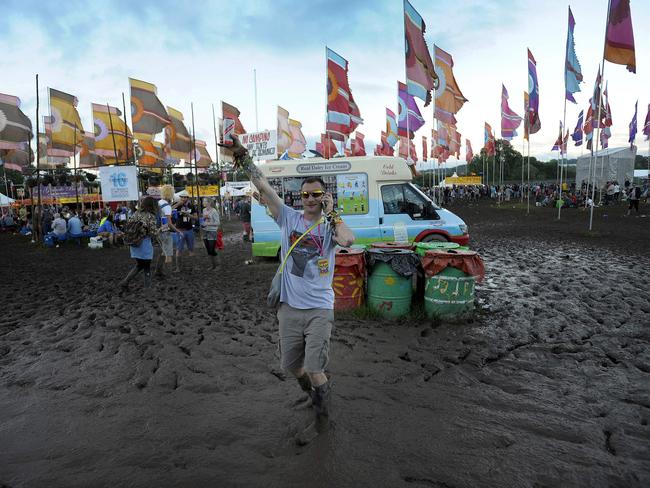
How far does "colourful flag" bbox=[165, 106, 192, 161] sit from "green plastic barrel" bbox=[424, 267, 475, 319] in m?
19.4

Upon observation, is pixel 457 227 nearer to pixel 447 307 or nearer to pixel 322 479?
pixel 447 307

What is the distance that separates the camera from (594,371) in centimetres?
402

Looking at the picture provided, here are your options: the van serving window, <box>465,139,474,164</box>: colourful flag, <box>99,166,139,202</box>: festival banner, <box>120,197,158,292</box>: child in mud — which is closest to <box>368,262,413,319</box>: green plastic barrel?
the van serving window

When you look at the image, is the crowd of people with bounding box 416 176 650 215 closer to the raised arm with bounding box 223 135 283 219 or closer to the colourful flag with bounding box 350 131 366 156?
the colourful flag with bounding box 350 131 366 156

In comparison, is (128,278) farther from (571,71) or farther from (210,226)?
(571,71)

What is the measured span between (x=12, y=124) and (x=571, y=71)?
21.0 metres

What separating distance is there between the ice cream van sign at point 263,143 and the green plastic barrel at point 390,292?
767 centimetres

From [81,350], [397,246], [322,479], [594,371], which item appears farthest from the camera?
[397,246]

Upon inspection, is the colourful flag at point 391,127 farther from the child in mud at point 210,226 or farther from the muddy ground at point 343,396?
the muddy ground at point 343,396

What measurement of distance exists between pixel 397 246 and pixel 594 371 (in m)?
2.92

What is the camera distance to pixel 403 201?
9672 mm

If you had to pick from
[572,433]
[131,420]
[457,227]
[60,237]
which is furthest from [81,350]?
[60,237]

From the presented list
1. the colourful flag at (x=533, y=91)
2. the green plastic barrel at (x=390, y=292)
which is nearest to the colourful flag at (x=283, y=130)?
the colourful flag at (x=533, y=91)

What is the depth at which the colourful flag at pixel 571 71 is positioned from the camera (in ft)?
51.2
